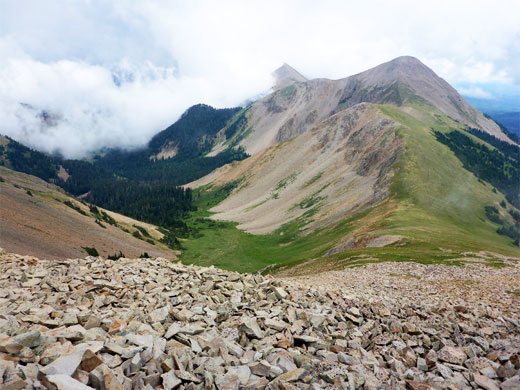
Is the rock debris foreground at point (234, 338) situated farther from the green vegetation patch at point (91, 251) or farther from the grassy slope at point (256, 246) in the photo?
the green vegetation patch at point (91, 251)

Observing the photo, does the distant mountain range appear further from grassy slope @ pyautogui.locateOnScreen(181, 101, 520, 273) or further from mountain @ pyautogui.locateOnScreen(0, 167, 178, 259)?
mountain @ pyautogui.locateOnScreen(0, 167, 178, 259)

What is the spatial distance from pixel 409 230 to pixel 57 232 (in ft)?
282

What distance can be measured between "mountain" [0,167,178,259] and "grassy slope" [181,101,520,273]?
2049 cm

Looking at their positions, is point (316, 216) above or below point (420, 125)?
below

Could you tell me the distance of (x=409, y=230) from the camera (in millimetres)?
65062

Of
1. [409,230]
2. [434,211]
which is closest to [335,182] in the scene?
[434,211]

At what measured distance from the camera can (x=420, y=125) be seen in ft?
622

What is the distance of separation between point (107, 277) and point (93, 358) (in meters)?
12.8

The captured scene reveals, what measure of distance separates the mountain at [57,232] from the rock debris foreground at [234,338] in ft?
166

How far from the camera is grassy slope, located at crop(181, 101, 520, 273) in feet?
176

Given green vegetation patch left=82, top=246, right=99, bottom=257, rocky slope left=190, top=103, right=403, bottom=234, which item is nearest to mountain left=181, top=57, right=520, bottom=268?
rocky slope left=190, top=103, right=403, bottom=234

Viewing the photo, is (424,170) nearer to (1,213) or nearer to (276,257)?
(276,257)

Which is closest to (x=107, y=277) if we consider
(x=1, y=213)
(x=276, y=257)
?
(x=1, y=213)

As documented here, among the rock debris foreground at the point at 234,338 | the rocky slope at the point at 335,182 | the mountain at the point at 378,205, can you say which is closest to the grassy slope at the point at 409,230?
the mountain at the point at 378,205
